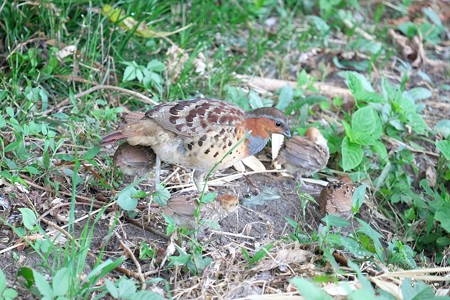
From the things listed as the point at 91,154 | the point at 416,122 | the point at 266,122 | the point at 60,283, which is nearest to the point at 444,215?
the point at 416,122

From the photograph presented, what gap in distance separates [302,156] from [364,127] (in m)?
0.53

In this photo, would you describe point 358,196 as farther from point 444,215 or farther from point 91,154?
point 91,154

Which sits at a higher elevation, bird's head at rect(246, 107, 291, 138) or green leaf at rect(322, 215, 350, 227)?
bird's head at rect(246, 107, 291, 138)

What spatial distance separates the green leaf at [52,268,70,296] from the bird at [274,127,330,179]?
2.33 metres

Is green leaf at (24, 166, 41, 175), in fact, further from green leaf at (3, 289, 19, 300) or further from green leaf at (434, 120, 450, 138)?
green leaf at (434, 120, 450, 138)

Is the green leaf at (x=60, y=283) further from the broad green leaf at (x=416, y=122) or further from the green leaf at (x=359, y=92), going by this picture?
the broad green leaf at (x=416, y=122)

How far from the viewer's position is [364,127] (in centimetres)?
565

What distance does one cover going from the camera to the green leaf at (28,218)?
4.26m

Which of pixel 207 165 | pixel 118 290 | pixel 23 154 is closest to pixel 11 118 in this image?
pixel 23 154

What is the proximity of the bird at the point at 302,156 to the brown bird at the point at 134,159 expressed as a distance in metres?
1.10

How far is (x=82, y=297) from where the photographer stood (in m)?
3.89

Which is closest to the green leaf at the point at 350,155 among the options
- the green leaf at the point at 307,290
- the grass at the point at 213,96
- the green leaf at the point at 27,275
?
the grass at the point at 213,96

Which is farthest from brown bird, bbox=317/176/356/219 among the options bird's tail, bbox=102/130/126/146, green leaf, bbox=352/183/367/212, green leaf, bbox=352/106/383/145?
bird's tail, bbox=102/130/126/146

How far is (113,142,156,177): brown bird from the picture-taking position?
15.9ft
